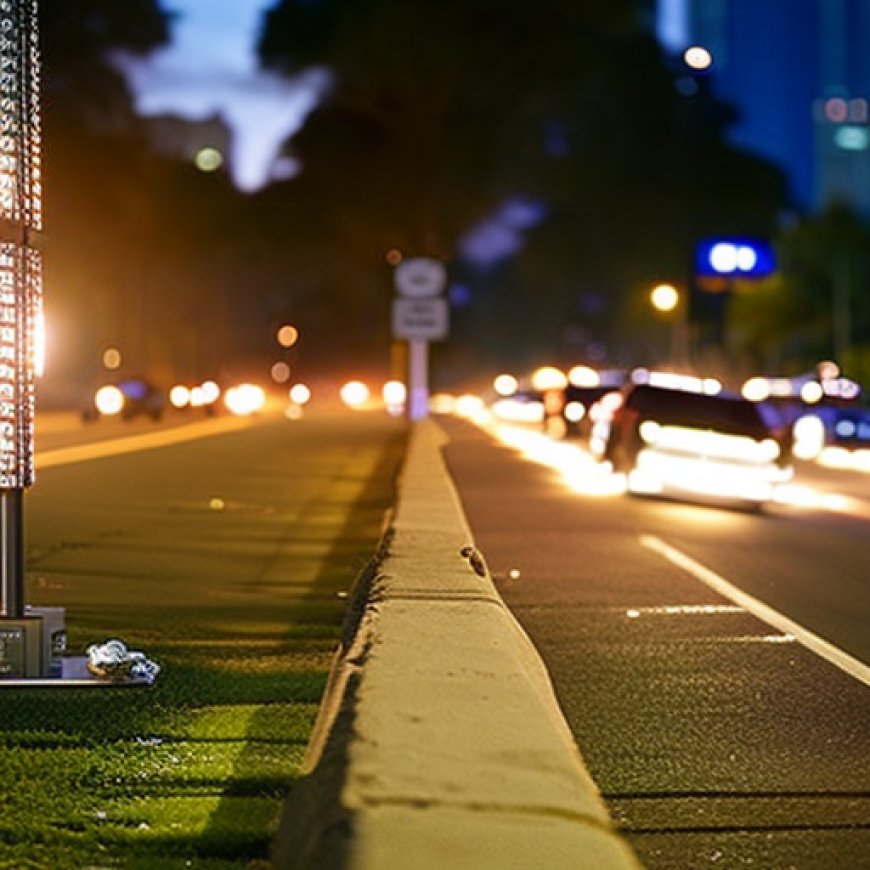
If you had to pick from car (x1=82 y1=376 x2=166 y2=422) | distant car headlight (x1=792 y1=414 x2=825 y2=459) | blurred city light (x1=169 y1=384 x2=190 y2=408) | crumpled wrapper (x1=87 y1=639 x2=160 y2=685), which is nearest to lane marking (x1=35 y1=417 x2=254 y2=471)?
car (x1=82 y1=376 x2=166 y2=422)

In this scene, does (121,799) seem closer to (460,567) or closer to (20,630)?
(20,630)

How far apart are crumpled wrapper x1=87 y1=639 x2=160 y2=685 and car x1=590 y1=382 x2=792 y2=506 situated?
1618cm

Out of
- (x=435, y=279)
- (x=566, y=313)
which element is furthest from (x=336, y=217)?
(x=566, y=313)

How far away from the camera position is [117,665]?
955 centimetres

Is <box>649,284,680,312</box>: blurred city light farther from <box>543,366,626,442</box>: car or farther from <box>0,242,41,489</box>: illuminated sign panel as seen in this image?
<box>0,242,41,489</box>: illuminated sign panel

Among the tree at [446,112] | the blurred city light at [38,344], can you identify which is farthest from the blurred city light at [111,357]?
the blurred city light at [38,344]

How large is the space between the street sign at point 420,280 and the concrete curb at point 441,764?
154 ft

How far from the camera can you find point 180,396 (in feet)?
219

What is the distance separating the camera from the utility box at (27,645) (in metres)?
9.54

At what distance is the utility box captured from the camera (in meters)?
9.54

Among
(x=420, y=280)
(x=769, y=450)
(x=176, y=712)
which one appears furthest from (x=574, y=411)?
(x=176, y=712)

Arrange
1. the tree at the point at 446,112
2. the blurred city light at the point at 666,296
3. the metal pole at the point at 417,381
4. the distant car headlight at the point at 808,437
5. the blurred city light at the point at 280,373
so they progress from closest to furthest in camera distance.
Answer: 1. the distant car headlight at the point at 808,437
2. the metal pole at the point at 417,381
3. the blurred city light at the point at 666,296
4. the tree at the point at 446,112
5. the blurred city light at the point at 280,373

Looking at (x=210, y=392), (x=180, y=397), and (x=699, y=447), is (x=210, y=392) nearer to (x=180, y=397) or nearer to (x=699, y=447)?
(x=180, y=397)

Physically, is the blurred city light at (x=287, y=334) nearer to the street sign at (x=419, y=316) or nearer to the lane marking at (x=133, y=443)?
the lane marking at (x=133, y=443)
